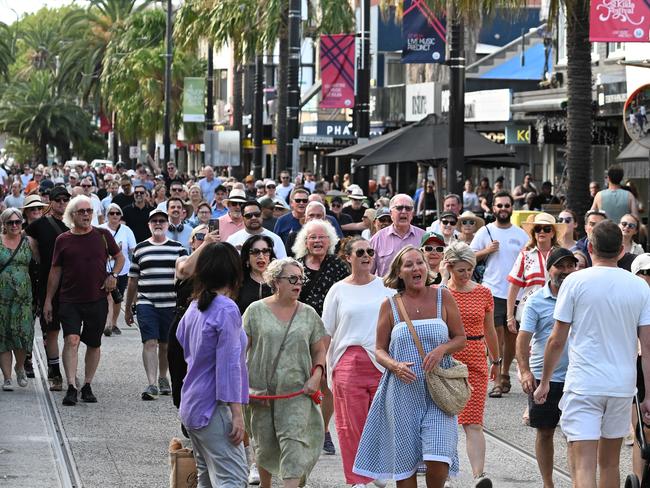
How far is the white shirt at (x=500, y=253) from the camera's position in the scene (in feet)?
47.1

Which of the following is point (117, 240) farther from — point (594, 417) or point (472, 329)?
point (594, 417)

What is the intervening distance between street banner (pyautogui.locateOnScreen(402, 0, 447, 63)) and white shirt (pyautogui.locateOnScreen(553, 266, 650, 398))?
14939 millimetres

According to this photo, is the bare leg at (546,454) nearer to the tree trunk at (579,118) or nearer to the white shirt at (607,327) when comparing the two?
the white shirt at (607,327)

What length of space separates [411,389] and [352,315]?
1.22 m

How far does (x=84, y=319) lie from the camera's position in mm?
13273

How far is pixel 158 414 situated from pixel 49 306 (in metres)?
1.53

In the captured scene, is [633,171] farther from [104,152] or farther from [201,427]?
[104,152]

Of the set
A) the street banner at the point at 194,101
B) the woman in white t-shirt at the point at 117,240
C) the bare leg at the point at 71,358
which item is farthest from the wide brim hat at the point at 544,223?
the street banner at the point at 194,101

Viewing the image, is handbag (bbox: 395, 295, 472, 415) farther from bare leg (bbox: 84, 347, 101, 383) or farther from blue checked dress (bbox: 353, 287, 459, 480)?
bare leg (bbox: 84, 347, 101, 383)

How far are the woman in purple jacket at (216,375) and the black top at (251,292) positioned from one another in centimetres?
260

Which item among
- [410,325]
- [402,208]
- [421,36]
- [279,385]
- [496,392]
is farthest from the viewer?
Answer: [421,36]

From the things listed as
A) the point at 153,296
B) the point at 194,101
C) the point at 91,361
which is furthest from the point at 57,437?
the point at 194,101

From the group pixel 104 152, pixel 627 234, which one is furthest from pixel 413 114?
pixel 104 152

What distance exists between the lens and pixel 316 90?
45312mm
